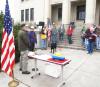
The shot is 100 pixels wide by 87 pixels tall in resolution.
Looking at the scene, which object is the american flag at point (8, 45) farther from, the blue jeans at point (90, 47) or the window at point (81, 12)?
the window at point (81, 12)

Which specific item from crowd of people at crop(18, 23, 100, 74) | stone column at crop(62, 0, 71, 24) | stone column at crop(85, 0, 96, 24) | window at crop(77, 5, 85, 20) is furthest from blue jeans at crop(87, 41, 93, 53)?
window at crop(77, 5, 85, 20)

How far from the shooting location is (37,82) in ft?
24.9

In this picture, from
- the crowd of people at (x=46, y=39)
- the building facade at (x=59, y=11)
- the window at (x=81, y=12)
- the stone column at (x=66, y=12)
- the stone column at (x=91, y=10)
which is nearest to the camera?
the crowd of people at (x=46, y=39)

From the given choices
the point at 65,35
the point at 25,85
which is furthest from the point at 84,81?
the point at 65,35

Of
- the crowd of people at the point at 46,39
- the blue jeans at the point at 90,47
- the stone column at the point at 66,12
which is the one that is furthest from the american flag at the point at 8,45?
the stone column at the point at 66,12

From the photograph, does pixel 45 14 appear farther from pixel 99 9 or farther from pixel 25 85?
pixel 25 85

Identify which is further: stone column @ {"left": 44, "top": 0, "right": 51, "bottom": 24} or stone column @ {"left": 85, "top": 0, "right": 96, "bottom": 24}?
stone column @ {"left": 44, "top": 0, "right": 51, "bottom": 24}

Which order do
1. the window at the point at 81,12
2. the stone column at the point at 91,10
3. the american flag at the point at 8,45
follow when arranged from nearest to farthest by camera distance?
the american flag at the point at 8,45
the stone column at the point at 91,10
the window at the point at 81,12

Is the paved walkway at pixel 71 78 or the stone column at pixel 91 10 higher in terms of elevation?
the stone column at pixel 91 10

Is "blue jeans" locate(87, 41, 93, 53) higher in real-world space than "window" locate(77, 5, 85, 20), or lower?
lower

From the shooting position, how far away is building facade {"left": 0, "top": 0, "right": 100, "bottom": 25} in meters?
20.0

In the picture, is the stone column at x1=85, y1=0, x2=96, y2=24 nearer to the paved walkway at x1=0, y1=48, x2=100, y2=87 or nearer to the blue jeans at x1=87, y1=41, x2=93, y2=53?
the blue jeans at x1=87, y1=41, x2=93, y2=53

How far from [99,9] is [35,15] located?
9082 mm

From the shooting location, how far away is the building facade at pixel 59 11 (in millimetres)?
20019
